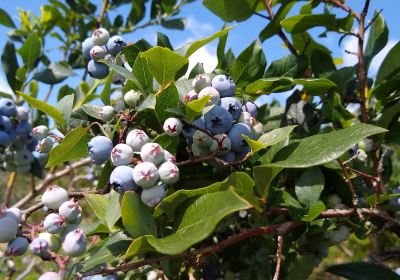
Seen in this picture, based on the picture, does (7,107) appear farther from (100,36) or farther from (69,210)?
(69,210)

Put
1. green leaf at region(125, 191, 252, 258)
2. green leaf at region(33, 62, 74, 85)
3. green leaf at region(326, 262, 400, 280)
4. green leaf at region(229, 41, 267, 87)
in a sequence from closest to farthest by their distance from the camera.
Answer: green leaf at region(125, 191, 252, 258)
green leaf at region(229, 41, 267, 87)
green leaf at region(326, 262, 400, 280)
green leaf at region(33, 62, 74, 85)

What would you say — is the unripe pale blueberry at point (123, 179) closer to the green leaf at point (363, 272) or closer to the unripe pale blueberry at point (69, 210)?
the unripe pale blueberry at point (69, 210)

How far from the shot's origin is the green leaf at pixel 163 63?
773 millimetres

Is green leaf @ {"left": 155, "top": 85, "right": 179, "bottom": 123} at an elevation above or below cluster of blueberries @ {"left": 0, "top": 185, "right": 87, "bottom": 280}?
above

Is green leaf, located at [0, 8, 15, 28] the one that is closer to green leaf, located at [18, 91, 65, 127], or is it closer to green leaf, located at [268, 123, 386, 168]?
green leaf, located at [18, 91, 65, 127]

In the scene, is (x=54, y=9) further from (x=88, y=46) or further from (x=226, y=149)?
(x=226, y=149)

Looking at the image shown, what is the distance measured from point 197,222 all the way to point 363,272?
2.04ft

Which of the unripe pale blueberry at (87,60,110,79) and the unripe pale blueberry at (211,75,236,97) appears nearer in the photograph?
the unripe pale blueberry at (211,75,236,97)

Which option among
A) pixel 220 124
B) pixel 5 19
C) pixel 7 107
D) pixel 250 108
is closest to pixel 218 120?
pixel 220 124

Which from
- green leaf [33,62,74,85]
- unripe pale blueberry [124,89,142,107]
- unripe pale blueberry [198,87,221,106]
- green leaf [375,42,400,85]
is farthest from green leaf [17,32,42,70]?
green leaf [375,42,400,85]

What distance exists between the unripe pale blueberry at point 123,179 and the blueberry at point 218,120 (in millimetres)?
153

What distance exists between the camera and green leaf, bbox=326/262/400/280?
Answer: 1.05 metres

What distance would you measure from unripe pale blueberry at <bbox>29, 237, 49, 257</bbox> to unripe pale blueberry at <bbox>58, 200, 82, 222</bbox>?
0.17 ft

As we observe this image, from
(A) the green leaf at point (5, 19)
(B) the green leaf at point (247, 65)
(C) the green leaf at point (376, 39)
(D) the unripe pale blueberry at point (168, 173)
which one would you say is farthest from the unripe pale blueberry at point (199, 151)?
(A) the green leaf at point (5, 19)
